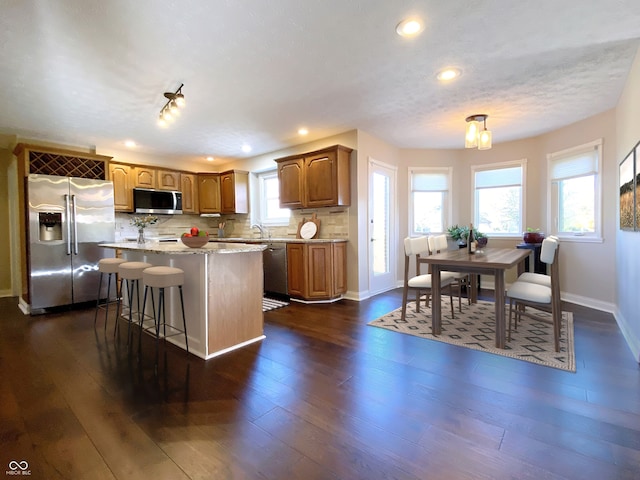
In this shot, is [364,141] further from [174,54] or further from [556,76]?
[174,54]

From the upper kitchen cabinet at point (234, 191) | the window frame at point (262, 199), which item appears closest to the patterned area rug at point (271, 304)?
the window frame at point (262, 199)

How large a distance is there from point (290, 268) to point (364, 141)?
2.23 meters

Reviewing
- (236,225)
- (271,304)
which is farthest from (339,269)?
(236,225)

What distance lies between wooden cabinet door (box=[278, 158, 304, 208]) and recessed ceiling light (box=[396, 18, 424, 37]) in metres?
2.82

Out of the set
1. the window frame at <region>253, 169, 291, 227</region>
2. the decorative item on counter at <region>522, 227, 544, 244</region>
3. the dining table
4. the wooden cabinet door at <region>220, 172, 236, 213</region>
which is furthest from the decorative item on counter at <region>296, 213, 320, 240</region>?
the decorative item on counter at <region>522, 227, 544, 244</region>

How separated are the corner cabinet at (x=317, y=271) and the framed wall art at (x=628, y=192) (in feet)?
10.3

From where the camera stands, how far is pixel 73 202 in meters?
4.29

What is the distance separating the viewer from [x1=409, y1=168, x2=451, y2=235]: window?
5.63m

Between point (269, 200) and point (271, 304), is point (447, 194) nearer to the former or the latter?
point (269, 200)

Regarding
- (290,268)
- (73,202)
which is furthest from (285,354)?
(73,202)

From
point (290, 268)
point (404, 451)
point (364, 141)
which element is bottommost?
point (404, 451)

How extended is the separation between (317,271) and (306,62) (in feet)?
8.80

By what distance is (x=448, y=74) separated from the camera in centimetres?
Answer: 286

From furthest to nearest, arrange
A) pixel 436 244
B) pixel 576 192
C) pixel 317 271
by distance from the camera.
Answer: pixel 317 271 → pixel 576 192 → pixel 436 244
